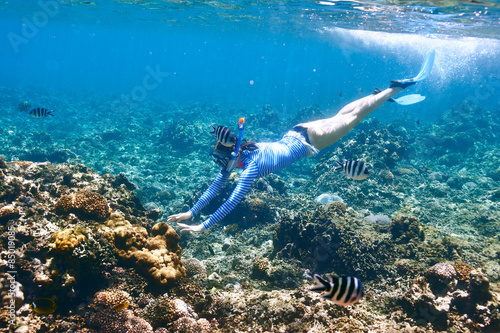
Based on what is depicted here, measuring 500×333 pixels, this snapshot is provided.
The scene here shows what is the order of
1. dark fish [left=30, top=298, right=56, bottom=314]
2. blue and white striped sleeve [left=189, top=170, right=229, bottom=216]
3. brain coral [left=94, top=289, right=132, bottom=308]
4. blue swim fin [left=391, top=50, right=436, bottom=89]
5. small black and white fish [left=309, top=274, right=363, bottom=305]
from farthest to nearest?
blue swim fin [left=391, top=50, right=436, bottom=89]
blue and white striped sleeve [left=189, top=170, right=229, bottom=216]
brain coral [left=94, top=289, right=132, bottom=308]
dark fish [left=30, top=298, right=56, bottom=314]
small black and white fish [left=309, top=274, right=363, bottom=305]

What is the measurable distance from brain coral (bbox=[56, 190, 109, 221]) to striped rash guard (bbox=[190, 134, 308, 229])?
1.80m

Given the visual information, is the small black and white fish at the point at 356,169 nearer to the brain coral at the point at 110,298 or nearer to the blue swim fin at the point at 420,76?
the brain coral at the point at 110,298

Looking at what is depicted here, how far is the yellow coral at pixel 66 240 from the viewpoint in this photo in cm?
366

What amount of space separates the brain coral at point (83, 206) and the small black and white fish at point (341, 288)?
174 inches

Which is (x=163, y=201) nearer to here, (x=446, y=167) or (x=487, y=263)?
(x=487, y=263)

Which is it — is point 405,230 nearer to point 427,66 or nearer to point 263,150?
point 263,150

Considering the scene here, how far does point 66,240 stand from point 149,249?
4.54ft

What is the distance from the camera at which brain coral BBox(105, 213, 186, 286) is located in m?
4.27

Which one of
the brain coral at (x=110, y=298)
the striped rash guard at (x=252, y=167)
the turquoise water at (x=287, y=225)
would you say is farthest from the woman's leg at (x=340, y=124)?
the brain coral at (x=110, y=298)

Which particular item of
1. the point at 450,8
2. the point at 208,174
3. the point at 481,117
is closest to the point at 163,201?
the point at 208,174

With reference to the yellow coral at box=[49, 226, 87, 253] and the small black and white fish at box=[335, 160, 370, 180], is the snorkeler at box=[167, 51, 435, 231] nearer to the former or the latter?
the yellow coral at box=[49, 226, 87, 253]

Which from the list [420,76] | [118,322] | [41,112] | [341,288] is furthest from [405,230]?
[41,112]

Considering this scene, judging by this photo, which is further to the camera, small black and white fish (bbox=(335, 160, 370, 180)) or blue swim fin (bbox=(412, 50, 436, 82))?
blue swim fin (bbox=(412, 50, 436, 82))

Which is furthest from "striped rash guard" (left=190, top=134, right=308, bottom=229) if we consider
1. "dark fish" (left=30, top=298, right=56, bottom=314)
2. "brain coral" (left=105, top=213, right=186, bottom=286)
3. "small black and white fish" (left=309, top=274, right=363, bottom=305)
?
"small black and white fish" (left=309, top=274, right=363, bottom=305)
